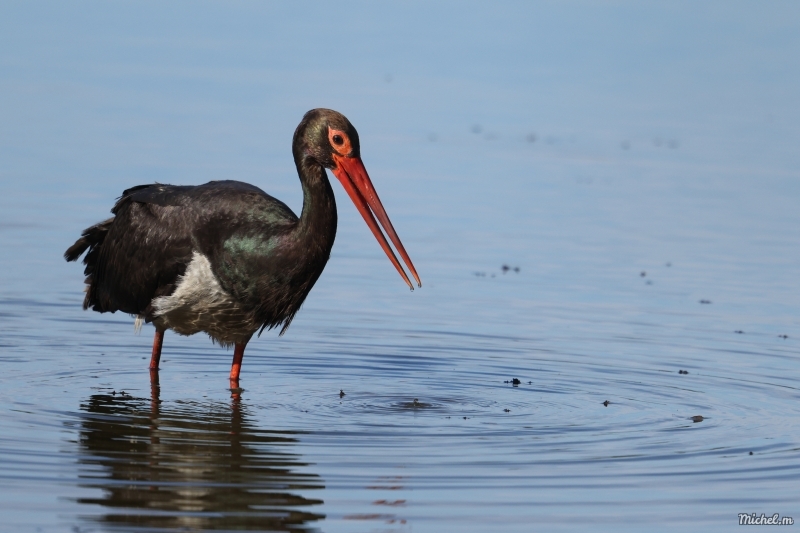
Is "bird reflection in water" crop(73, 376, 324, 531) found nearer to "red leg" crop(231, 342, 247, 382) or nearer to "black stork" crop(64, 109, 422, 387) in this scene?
"red leg" crop(231, 342, 247, 382)

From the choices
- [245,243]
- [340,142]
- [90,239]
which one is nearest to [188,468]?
[245,243]

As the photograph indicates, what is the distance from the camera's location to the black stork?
1007cm

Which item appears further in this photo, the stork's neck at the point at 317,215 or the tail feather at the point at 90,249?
the tail feather at the point at 90,249

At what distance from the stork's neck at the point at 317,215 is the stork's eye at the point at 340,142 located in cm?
19

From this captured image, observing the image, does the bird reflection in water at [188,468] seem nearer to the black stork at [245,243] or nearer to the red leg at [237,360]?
the red leg at [237,360]

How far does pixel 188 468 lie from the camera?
330 inches

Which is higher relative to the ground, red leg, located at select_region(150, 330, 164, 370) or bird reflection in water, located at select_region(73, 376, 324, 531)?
red leg, located at select_region(150, 330, 164, 370)

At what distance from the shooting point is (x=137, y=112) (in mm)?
21656

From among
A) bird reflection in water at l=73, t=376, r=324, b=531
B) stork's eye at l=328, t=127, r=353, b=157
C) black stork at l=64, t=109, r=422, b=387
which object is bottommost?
bird reflection in water at l=73, t=376, r=324, b=531

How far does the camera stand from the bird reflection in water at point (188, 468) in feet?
24.6

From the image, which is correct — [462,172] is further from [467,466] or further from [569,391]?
[467,466]

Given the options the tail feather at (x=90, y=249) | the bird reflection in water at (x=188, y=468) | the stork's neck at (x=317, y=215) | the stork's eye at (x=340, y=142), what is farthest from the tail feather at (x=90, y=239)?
the stork's eye at (x=340, y=142)

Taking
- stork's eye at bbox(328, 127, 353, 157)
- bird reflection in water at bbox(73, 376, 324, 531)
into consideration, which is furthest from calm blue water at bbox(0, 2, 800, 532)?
stork's eye at bbox(328, 127, 353, 157)

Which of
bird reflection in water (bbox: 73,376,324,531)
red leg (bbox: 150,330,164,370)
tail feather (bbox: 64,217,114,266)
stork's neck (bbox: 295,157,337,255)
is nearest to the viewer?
bird reflection in water (bbox: 73,376,324,531)
